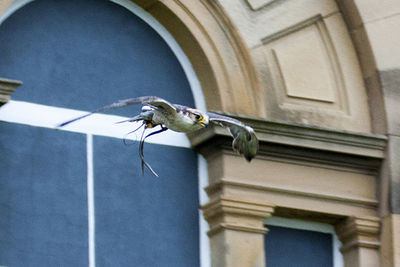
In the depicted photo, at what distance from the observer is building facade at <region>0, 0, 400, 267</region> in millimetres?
14133

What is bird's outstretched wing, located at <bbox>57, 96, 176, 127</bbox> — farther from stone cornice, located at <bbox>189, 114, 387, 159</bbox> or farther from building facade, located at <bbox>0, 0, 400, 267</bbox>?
stone cornice, located at <bbox>189, 114, 387, 159</bbox>

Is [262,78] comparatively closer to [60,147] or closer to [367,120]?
[367,120]

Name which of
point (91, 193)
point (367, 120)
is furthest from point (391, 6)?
point (91, 193)

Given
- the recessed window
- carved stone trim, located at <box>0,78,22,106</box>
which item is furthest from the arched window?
the recessed window

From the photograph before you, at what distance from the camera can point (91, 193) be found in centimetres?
1427

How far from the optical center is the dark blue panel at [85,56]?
14336 mm

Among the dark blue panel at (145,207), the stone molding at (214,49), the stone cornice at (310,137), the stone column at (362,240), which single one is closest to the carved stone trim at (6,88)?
the dark blue panel at (145,207)

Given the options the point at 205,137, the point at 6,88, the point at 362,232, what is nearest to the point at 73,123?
the point at 6,88

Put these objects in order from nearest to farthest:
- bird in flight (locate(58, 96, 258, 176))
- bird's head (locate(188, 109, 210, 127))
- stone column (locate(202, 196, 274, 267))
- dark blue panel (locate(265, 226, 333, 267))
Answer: bird in flight (locate(58, 96, 258, 176))
bird's head (locate(188, 109, 210, 127))
stone column (locate(202, 196, 274, 267))
dark blue panel (locate(265, 226, 333, 267))

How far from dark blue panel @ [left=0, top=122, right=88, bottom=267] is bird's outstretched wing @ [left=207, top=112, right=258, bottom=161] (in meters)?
1.46

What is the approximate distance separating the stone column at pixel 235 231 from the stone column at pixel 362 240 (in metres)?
1.02

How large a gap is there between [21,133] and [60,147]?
1.31ft

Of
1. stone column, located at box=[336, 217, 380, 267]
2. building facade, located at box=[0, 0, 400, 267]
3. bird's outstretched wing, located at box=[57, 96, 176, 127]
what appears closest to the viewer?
bird's outstretched wing, located at box=[57, 96, 176, 127]

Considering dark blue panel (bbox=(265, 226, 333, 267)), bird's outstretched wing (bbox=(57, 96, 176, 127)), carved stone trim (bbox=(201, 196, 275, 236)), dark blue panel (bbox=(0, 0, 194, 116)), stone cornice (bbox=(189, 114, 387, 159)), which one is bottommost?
dark blue panel (bbox=(265, 226, 333, 267))
